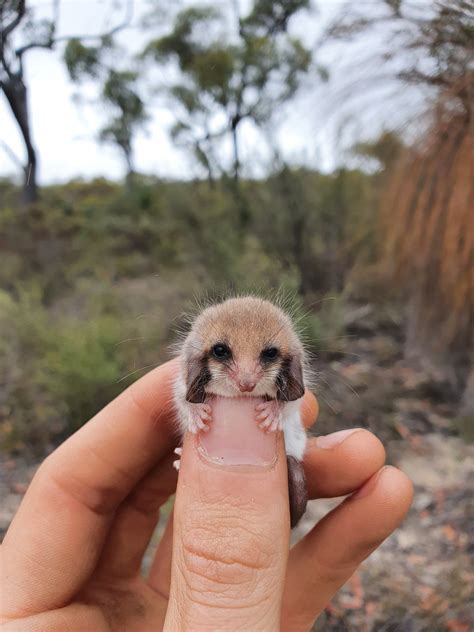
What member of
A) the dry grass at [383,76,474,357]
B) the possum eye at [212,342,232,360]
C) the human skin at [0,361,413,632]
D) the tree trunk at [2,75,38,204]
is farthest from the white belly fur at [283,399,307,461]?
the dry grass at [383,76,474,357]

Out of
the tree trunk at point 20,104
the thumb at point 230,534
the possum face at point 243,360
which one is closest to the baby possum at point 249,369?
the possum face at point 243,360

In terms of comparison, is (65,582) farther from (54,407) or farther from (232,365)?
(54,407)

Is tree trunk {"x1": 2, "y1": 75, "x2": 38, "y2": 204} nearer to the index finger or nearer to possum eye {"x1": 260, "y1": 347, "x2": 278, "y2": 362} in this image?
the index finger

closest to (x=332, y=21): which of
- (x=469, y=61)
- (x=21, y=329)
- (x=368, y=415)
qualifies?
(x=469, y=61)

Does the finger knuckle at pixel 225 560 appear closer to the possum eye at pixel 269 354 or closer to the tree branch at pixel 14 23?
the possum eye at pixel 269 354

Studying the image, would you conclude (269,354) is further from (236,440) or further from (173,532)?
(173,532)

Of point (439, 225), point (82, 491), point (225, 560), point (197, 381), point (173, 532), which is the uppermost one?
point (439, 225)

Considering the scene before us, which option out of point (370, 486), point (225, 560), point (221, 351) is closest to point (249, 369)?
point (221, 351)
